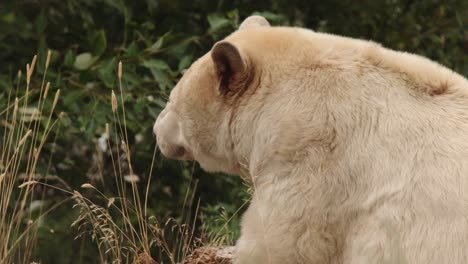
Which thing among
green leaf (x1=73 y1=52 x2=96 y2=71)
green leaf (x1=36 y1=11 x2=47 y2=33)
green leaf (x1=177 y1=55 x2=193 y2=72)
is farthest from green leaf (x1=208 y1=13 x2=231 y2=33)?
green leaf (x1=36 y1=11 x2=47 y2=33)

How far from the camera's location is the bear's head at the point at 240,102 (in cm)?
469

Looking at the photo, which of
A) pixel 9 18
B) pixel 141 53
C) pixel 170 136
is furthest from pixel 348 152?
pixel 9 18

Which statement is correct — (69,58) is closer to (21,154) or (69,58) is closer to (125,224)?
(21,154)

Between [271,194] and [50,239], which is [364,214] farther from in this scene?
[50,239]

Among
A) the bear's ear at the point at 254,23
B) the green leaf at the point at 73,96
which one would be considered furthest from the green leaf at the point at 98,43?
the bear's ear at the point at 254,23

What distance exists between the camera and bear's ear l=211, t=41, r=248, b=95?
15.6 ft

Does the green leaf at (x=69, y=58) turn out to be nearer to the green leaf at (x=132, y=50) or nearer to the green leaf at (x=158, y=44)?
the green leaf at (x=132, y=50)

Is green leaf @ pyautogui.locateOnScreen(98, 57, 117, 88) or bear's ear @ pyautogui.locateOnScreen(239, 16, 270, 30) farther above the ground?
bear's ear @ pyautogui.locateOnScreen(239, 16, 270, 30)

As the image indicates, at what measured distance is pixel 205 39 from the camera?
8.48 meters

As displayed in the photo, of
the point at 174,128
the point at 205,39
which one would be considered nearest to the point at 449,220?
the point at 174,128

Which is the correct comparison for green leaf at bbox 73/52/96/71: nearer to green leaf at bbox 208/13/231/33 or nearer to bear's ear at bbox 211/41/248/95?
green leaf at bbox 208/13/231/33

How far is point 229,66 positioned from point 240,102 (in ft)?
0.55

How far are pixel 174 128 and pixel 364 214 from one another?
117 centimetres

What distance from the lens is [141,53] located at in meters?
7.54
